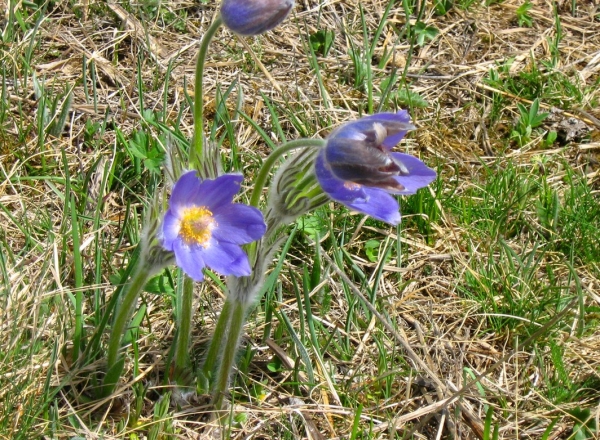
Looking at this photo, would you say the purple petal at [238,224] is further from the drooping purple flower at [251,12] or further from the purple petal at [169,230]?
the drooping purple flower at [251,12]

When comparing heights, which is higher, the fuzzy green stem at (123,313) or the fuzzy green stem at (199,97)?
the fuzzy green stem at (199,97)

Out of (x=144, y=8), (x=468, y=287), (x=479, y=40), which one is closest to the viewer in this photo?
(x=468, y=287)

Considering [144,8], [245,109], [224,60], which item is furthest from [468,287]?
[144,8]

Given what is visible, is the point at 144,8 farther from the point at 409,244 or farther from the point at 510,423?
the point at 510,423

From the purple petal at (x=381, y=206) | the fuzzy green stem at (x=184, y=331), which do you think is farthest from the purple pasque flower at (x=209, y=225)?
the purple petal at (x=381, y=206)

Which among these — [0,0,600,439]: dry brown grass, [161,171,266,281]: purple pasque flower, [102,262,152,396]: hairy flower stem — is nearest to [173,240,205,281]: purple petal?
[161,171,266,281]: purple pasque flower

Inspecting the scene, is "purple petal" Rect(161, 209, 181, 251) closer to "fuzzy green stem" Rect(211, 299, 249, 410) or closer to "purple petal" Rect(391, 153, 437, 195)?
"fuzzy green stem" Rect(211, 299, 249, 410)
